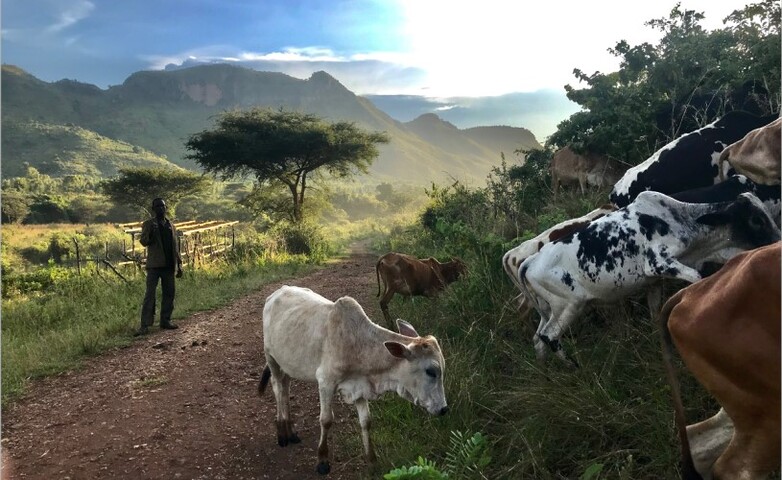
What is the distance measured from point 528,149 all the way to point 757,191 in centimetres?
906

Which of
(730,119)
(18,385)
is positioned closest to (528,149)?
(730,119)

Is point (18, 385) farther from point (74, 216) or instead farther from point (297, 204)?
point (74, 216)

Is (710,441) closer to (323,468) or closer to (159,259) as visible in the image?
(323,468)

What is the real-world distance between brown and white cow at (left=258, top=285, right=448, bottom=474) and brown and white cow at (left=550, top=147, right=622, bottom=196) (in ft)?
17.7

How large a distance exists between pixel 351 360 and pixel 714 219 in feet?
9.57

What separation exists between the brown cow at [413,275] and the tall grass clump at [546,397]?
1803 millimetres

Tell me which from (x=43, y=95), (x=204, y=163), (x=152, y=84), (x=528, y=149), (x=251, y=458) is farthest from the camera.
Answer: (x=152, y=84)

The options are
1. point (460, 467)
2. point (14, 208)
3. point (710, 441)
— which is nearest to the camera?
point (710, 441)

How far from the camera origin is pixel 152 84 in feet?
406

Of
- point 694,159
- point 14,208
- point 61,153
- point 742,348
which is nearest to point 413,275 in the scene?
point 694,159

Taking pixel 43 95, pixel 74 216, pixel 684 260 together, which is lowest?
pixel 74 216

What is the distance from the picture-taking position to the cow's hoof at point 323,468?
404 cm

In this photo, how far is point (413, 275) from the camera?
7.98 metres

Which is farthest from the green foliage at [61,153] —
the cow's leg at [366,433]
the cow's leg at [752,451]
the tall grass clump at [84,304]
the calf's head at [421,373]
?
the cow's leg at [752,451]
